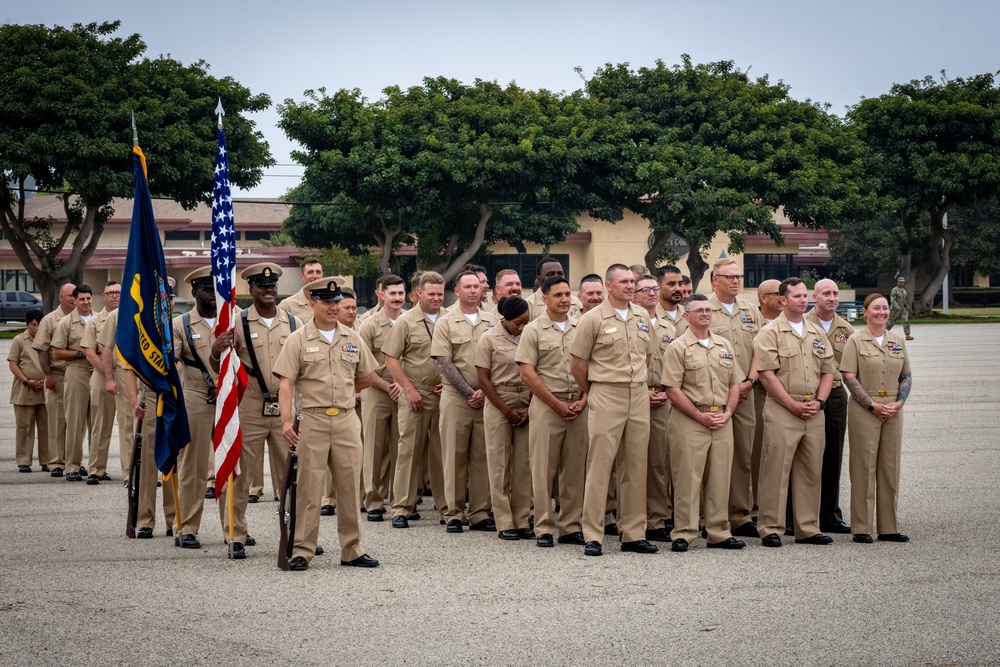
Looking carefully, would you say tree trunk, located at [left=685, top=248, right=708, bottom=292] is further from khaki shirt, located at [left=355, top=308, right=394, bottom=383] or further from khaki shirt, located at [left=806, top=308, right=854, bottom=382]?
khaki shirt, located at [left=806, top=308, right=854, bottom=382]

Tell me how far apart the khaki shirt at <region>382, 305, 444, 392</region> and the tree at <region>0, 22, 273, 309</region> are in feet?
95.4

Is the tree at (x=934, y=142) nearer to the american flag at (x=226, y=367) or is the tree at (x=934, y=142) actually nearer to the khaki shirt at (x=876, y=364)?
the khaki shirt at (x=876, y=364)

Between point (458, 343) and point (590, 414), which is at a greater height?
point (458, 343)

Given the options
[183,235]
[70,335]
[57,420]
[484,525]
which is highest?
[183,235]

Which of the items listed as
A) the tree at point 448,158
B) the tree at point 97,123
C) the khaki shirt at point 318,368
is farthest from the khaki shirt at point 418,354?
the tree at point 448,158

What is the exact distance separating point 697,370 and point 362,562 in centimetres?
290

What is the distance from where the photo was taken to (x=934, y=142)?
5116 centimetres

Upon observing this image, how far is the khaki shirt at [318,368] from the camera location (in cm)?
884

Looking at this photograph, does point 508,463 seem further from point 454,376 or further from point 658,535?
point 658,535

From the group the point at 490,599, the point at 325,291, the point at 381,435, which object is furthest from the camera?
the point at 381,435

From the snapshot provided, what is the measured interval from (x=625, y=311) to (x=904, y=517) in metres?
3.03

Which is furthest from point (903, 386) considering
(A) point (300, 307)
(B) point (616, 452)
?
(A) point (300, 307)

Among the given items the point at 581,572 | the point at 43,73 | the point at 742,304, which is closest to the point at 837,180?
the point at 43,73

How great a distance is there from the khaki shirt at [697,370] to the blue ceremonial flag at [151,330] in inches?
148
